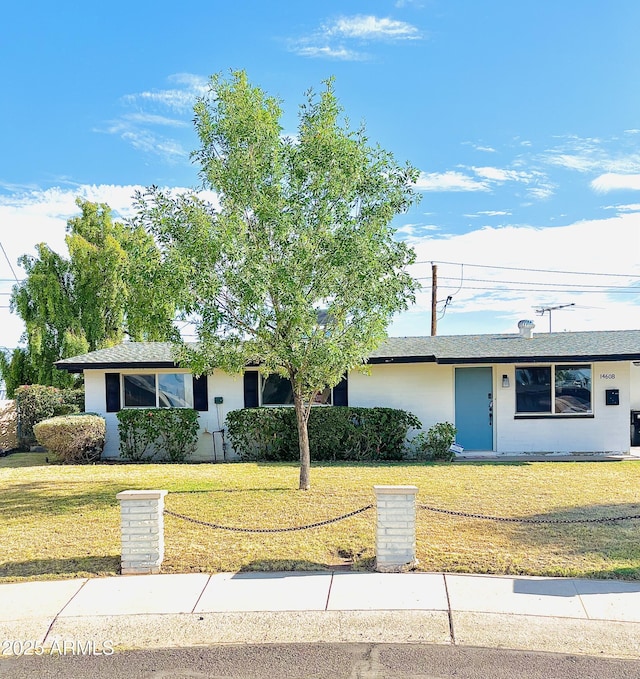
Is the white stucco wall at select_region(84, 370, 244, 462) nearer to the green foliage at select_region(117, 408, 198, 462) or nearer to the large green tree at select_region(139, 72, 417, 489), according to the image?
the green foliage at select_region(117, 408, 198, 462)

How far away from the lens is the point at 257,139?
367 inches

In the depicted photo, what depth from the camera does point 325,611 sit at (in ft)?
16.9

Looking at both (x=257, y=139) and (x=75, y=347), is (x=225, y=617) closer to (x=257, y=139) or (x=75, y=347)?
(x=257, y=139)

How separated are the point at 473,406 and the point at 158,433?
25.6ft

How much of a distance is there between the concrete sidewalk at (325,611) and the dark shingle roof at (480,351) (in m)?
8.48

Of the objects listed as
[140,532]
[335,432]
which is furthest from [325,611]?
[335,432]

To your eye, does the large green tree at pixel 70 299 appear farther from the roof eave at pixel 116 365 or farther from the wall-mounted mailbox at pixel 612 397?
the wall-mounted mailbox at pixel 612 397

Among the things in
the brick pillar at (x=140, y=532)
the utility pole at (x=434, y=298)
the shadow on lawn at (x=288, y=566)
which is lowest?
the shadow on lawn at (x=288, y=566)

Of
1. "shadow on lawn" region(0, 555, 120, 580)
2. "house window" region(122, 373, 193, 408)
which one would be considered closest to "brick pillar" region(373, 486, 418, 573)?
"shadow on lawn" region(0, 555, 120, 580)

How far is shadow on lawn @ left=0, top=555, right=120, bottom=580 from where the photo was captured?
6.21 m

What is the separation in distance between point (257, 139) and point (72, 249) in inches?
565

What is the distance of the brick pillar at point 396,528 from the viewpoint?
6129mm

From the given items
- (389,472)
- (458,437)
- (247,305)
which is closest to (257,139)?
(247,305)

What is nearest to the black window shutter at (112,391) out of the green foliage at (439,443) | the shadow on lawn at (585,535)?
the green foliage at (439,443)
